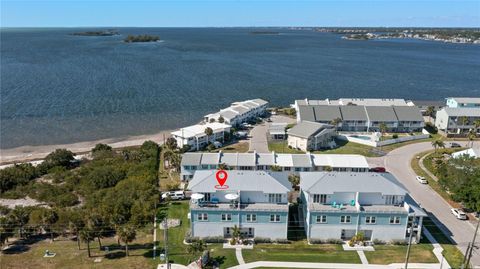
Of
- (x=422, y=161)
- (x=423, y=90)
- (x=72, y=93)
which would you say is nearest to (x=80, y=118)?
(x=72, y=93)

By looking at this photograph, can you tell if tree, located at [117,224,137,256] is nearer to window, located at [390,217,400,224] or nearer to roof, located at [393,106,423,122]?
window, located at [390,217,400,224]

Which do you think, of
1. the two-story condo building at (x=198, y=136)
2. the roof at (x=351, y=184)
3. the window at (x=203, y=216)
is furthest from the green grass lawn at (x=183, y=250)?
the two-story condo building at (x=198, y=136)

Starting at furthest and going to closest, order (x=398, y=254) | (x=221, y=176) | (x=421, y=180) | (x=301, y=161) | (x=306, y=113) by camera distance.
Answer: (x=306, y=113), (x=301, y=161), (x=421, y=180), (x=221, y=176), (x=398, y=254)

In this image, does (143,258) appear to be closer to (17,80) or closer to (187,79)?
(187,79)

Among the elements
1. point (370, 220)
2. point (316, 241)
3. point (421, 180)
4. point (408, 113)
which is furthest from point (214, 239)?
point (408, 113)

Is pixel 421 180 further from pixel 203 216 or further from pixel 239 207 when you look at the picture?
pixel 203 216

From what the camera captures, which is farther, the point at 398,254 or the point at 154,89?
the point at 154,89

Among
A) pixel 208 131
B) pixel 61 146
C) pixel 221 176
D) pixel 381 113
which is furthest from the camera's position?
pixel 381 113

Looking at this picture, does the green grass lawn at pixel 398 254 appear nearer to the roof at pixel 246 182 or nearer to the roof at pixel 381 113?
the roof at pixel 246 182
